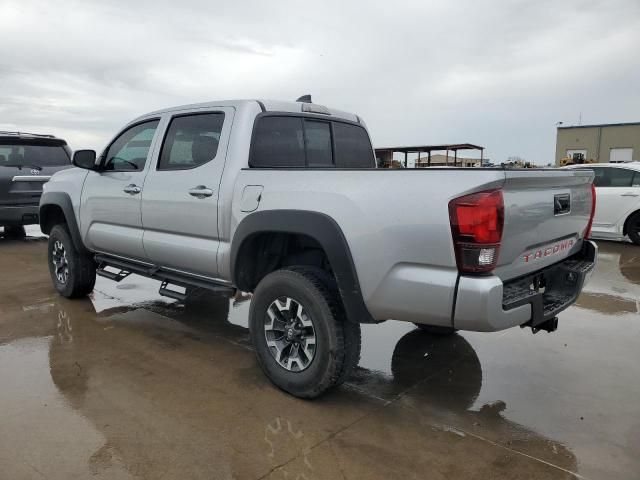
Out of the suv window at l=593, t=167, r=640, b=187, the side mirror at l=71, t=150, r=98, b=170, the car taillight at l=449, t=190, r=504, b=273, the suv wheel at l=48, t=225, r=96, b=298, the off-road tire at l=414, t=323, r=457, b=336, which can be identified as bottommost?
the off-road tire at l=414, t=323, r=457, b=336

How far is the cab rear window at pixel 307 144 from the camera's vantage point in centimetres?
370

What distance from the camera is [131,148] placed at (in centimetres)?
464

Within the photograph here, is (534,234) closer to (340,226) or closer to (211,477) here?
(340,226)

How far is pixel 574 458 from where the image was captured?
2.63 meters

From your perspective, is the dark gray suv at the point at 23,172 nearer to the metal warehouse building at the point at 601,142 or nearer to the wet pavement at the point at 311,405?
the wet pavement at the point at 311,405

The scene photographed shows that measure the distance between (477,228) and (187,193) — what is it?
7.30 ft

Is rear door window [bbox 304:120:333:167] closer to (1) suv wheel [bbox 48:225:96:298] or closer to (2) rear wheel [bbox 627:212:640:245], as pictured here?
(1) suv wheel [bbox 48:225:96:298]

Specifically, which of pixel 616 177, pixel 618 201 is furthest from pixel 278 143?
pixel 616 177

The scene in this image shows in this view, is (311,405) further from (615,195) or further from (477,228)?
(615,195)

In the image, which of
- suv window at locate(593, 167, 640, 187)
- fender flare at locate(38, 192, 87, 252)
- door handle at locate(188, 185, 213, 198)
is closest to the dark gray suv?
fender flare at locate(38, 192, 87, 252)

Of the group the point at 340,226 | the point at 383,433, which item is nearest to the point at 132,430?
the point at 383,433

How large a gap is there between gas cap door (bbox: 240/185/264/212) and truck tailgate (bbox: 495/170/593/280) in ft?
5.04

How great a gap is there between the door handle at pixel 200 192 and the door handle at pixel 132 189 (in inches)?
30.9

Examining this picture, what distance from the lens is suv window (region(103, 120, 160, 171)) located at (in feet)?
14.5
